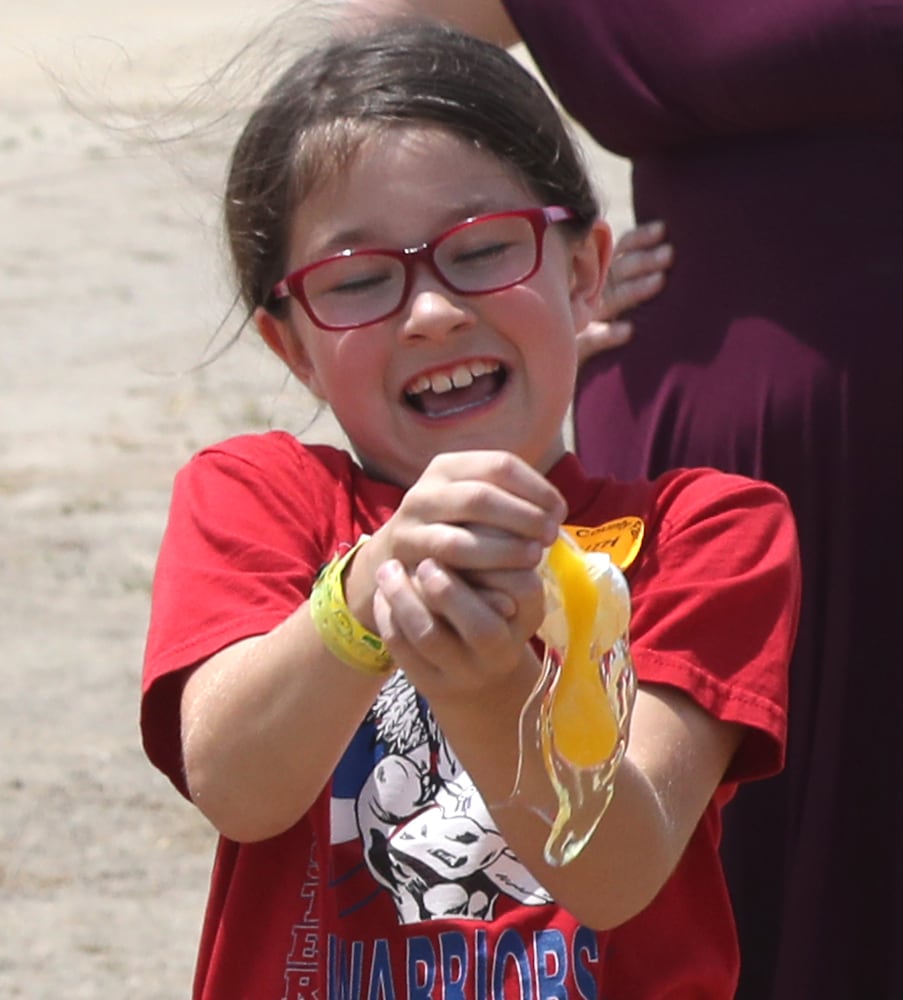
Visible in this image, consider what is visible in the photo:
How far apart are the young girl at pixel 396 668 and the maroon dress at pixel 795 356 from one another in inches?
21.2

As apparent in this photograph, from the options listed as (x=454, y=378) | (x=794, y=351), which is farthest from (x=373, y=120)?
(x=794, y=351)

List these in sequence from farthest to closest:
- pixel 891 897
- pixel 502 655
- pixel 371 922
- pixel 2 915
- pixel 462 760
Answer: pixel 2 915
pixel 891 897
pixel 371 922
pixel 462 760
pixel 502 655

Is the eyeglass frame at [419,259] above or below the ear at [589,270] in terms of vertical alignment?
above

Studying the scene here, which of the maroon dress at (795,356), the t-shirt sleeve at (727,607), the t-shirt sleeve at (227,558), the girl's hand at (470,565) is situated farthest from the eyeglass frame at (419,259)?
the maroon dress at (795,356)

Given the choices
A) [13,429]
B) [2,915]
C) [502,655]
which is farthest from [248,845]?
[13,429]

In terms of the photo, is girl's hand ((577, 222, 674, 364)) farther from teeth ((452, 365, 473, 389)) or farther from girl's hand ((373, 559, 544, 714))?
girl's hand ((373, 559, 544, 714))

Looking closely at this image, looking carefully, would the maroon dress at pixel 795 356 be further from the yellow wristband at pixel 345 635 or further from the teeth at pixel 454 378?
the yellow wristband at pixel 345 635

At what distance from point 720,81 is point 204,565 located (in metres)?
0.99

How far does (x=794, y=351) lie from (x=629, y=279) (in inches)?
10.3

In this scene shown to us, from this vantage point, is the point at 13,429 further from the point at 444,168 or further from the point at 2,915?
the point at 444,168

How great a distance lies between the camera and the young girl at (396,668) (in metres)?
1.82

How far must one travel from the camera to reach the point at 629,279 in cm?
276

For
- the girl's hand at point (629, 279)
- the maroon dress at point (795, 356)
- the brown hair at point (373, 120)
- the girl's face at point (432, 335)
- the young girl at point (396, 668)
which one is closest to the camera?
the young girl at point (396, 668)

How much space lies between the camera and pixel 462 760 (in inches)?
68.8
